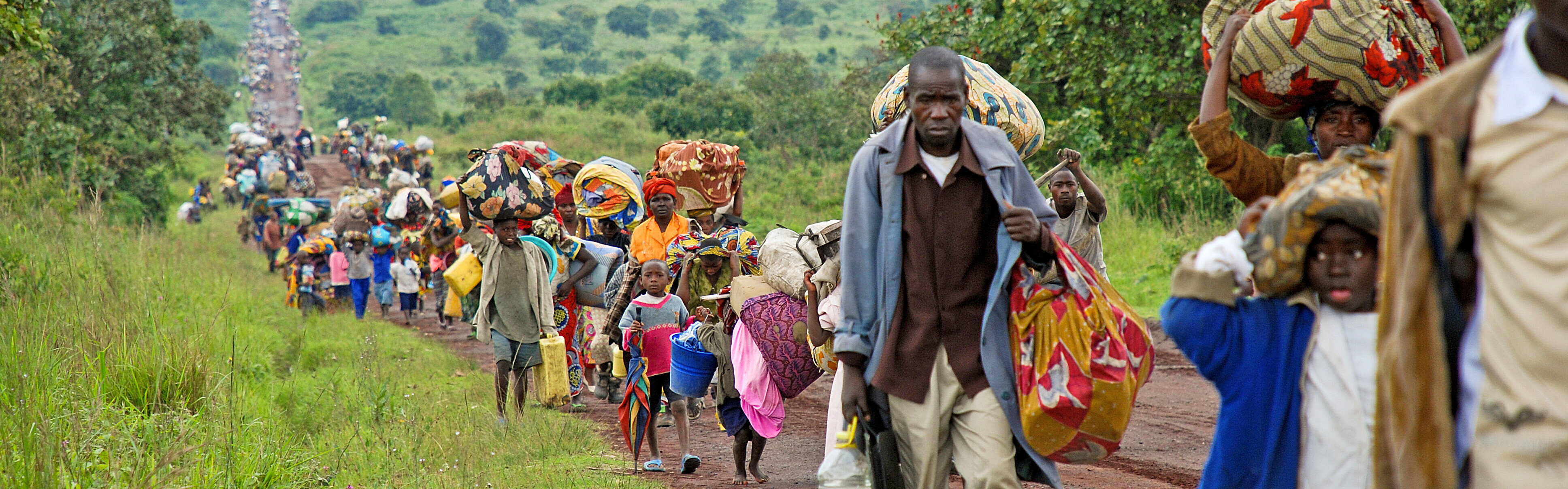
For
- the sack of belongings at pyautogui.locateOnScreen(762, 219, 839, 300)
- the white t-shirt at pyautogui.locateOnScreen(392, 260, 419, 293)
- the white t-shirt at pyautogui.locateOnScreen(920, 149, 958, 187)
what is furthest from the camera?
the white t-shirt at pyautogui.locateOnScreen(392, 260, 419, 293)

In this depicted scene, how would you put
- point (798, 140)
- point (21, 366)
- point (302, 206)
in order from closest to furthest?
point (21, 366)
point (302, 206)
point (798, 140)

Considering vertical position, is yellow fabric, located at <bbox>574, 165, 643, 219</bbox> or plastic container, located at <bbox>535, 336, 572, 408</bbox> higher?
yellow fabric, located at <bbox>574, 165, 643, 219</bbox>

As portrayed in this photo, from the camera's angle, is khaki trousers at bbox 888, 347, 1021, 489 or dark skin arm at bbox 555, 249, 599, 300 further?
dark skin arm at bbox 555, 249, 599, 300

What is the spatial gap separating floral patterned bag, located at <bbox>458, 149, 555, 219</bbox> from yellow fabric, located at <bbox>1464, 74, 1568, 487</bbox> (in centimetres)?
701

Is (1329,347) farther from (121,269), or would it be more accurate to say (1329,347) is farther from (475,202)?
(121,269)

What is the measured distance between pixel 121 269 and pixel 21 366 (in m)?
3.56

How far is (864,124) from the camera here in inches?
1035

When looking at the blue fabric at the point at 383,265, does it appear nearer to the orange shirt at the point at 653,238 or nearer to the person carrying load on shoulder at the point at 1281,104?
the orange shirt at the point at 653,238

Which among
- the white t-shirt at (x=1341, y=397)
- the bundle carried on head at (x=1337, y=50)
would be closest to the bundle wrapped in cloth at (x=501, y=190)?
the bundle carried on head at (x=1337, y=50)

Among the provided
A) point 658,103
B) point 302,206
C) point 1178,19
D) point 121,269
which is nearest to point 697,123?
point 658,103

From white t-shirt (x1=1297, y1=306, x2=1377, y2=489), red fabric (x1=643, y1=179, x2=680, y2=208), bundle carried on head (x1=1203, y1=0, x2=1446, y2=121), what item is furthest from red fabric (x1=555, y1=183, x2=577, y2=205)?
white t-shirt (x1=1297, y1=306, x2=1377, y2=489)

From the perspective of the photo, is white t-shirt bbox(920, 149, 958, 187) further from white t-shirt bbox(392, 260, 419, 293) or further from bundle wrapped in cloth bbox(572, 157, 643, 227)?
white t-shirt bbox(392, 260, 419, 293)

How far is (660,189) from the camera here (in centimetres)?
897

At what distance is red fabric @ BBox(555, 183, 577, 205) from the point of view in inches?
463
